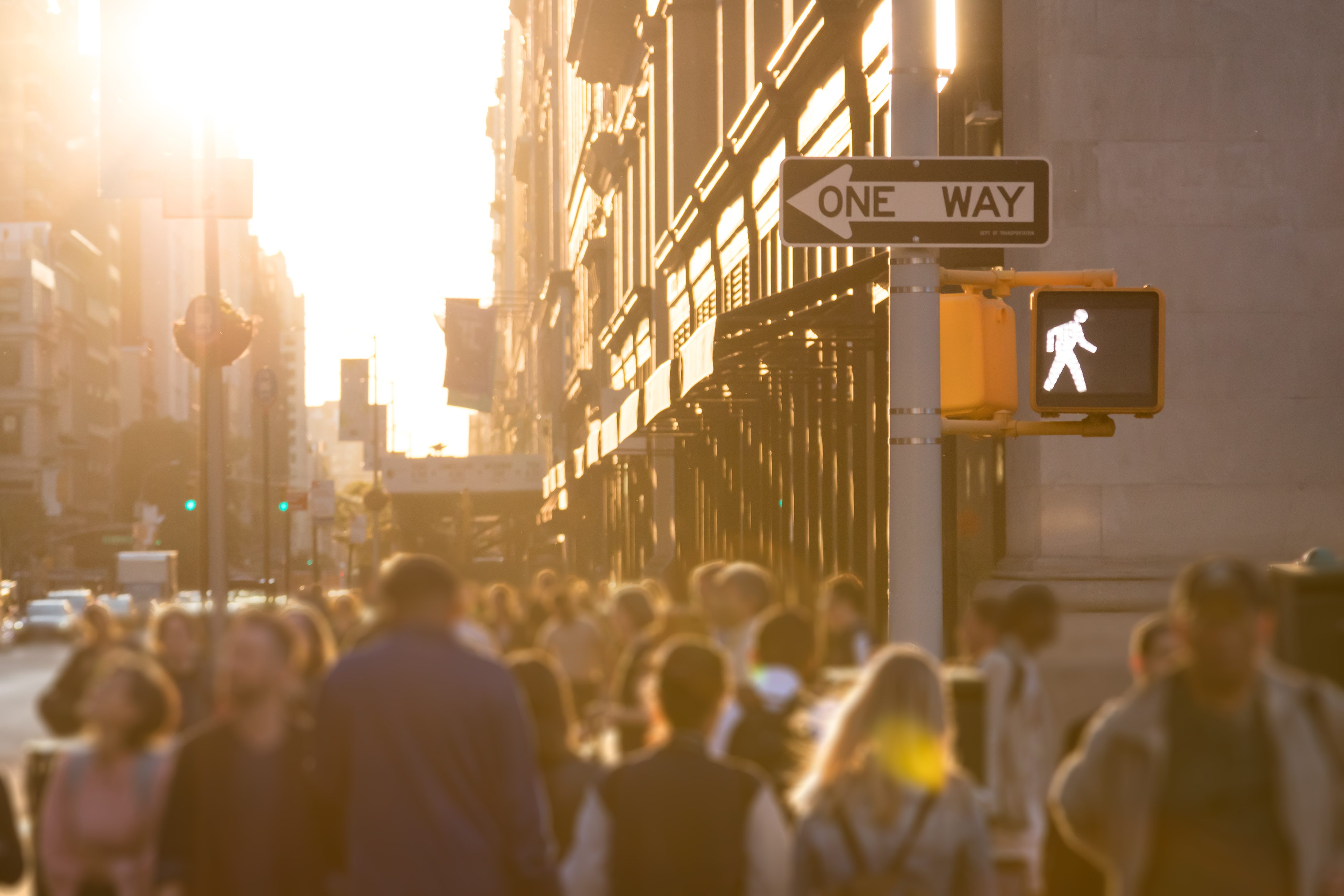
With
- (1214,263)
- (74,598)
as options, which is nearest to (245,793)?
(1214,263)

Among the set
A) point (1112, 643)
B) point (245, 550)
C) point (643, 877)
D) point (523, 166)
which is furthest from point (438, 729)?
point (245, 550)

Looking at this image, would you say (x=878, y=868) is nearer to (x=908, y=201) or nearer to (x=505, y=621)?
(x=908, y=201)

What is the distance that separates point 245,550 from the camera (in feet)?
474

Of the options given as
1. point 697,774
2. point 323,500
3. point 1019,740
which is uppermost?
point 323,500

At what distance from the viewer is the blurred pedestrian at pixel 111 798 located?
5863 millimetres

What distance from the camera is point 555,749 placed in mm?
7410

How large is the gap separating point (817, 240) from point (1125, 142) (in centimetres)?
656

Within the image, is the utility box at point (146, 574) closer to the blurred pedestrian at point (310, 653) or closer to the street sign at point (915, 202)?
the street sign at point (915, 202)

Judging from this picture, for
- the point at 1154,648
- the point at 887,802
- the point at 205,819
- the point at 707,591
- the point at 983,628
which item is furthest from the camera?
the point at 707,591

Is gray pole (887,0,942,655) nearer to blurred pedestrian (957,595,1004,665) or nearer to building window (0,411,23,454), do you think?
blurred pedestrian (957,595,1004,665)

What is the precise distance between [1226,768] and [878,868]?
100 centimetres

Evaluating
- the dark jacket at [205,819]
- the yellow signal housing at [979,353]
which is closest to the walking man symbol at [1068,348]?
the yellow signal housing at [979,353]

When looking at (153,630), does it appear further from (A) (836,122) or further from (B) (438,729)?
(A) (836,122)

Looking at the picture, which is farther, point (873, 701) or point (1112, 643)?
point (1112, 643)
